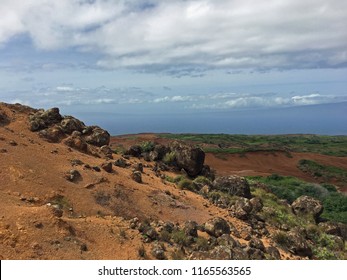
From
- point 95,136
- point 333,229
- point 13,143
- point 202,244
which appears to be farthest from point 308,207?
point 13,143

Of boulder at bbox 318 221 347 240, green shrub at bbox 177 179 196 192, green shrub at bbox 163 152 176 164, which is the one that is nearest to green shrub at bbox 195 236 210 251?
green shrub at bbox 177 179 196 192

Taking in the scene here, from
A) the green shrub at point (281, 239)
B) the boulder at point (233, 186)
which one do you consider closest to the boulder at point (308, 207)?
the boulder at point (233, 186)

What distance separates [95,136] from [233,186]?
827 cm

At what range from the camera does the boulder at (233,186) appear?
2148 cm

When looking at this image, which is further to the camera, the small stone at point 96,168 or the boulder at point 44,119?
the boulder at point 44,119

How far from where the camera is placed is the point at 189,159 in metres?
23.8

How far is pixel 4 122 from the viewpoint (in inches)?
790

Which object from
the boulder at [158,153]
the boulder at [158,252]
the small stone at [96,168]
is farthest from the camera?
the boulder at [158,153]

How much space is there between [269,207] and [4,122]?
14.0 m

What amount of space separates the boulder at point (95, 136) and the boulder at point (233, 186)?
22.4 feet

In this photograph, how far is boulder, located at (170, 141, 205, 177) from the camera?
2381cm

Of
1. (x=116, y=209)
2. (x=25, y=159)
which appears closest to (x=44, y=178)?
(x=25, y=159)

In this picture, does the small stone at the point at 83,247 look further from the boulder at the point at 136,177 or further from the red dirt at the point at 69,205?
the boulder at the point at 136,177

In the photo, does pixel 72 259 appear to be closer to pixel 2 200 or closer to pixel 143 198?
pixel 2 200
